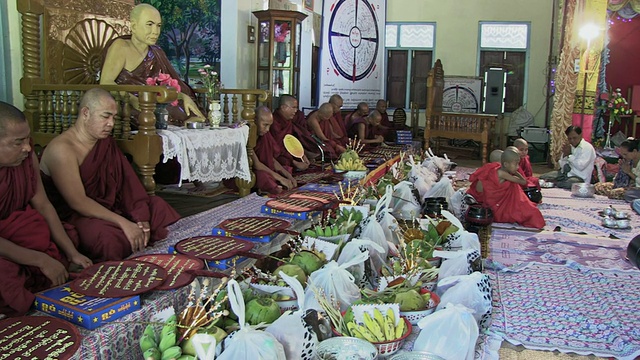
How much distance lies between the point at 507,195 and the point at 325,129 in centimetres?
316

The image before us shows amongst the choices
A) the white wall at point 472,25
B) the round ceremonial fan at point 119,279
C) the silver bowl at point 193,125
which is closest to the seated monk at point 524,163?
the silver bowl at point 193,125

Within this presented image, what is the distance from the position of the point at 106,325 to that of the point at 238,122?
126 inches

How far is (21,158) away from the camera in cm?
254

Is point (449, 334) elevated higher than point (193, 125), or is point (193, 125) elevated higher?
point (193, 125)

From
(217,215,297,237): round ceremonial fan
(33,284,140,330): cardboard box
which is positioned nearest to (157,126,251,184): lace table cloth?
(217,215,297,237): round ceremonial fan

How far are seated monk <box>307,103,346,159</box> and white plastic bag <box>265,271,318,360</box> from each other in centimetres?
505

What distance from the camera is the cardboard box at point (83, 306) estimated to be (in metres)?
1.97

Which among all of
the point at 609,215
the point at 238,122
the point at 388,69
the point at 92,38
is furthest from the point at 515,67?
the point at 92,38

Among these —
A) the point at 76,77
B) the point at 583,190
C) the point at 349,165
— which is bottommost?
the point at 583,190

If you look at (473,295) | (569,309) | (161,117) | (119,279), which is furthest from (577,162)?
(119,279)

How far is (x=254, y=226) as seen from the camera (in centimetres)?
327

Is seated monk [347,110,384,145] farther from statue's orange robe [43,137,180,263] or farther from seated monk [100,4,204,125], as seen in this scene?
statue's orange robe [43,137,180,263]

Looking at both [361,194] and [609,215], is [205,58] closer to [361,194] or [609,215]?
[361,194]

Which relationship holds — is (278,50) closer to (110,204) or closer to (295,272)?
(110,204)
